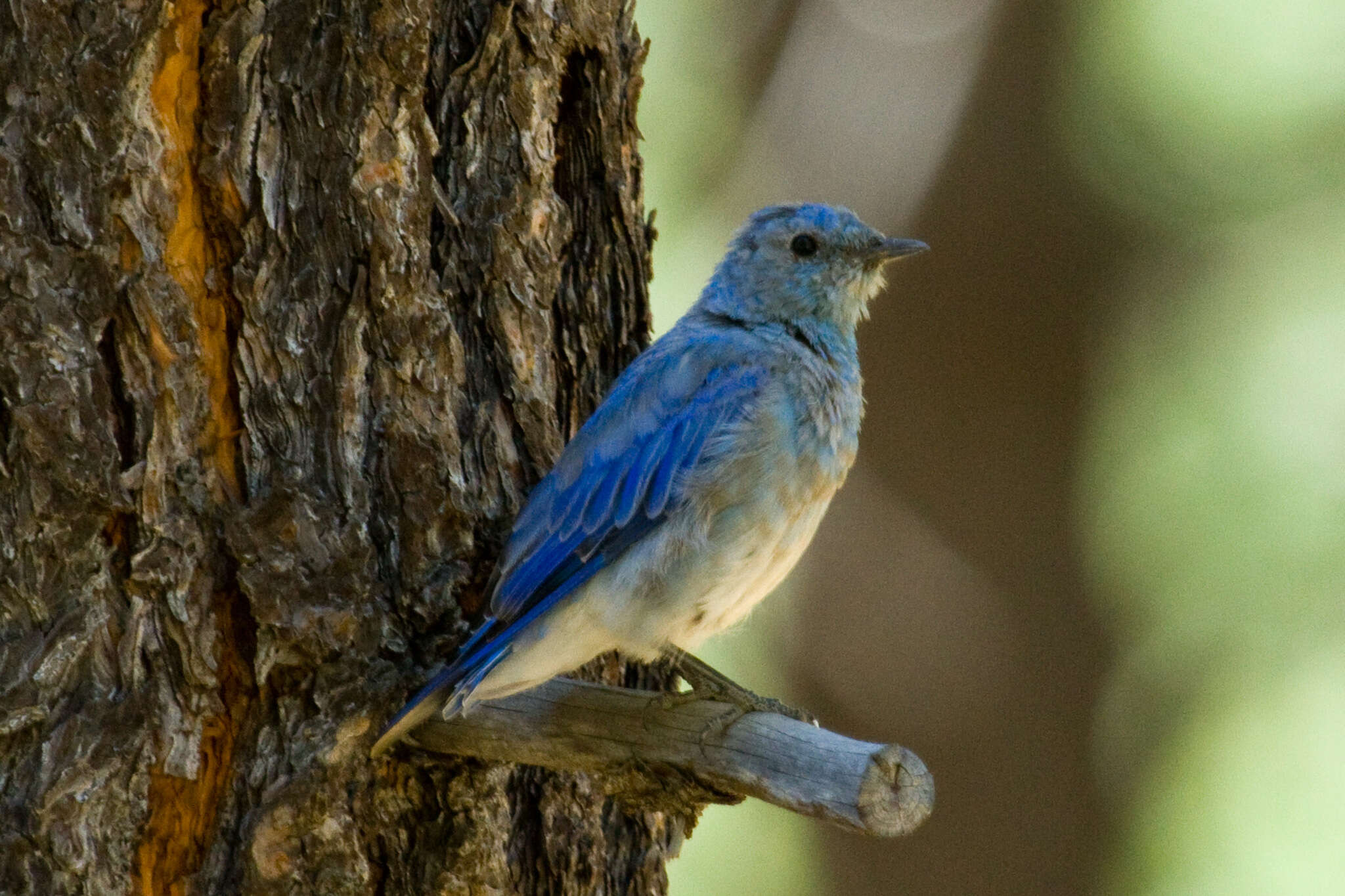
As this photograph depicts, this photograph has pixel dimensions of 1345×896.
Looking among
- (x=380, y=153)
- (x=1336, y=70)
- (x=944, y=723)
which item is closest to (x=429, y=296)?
(x=380, y=153)

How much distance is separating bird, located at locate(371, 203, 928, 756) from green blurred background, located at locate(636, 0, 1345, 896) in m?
1.33

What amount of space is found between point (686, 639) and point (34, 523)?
1459mm

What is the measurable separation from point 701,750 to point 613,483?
0.77 m

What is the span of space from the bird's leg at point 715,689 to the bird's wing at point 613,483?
378 millimetres

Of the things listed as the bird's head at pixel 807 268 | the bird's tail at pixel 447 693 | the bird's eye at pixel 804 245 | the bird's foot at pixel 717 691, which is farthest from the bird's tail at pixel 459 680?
the bird's eye at pixel 804 245

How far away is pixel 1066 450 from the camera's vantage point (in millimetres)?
4945

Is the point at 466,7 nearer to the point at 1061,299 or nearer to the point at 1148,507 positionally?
the point at 1061,299

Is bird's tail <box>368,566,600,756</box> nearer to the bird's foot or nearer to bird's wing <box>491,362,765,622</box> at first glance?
bird's wing <box>491,362,765,622</box>

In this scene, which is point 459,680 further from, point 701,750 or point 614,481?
point 614,481

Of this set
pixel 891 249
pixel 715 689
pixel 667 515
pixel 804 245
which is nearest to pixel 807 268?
pixel 804 245

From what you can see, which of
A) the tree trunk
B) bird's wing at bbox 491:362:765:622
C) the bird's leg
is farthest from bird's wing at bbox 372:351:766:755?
the bird's leg

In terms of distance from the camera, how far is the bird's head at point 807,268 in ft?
13.3

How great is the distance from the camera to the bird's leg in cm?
335

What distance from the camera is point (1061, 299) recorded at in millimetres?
5031
